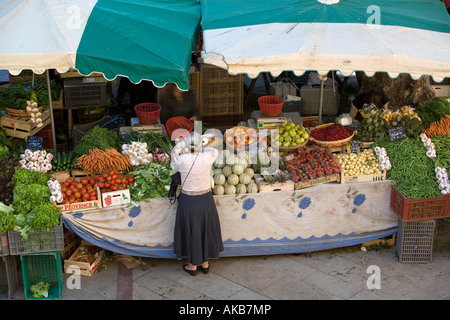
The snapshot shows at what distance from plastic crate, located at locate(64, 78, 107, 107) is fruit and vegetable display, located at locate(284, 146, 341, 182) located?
359cm

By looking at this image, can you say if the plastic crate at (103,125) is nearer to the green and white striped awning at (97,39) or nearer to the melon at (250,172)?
the green and white striped awning at (97,39)

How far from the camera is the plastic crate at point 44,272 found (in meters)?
6.57

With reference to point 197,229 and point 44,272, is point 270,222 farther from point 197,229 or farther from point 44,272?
point 44,272

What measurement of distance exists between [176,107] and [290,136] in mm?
2586

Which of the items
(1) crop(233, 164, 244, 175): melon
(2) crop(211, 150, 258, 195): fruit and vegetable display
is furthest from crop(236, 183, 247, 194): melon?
(1) crop(233, 164, 244, 175): melon

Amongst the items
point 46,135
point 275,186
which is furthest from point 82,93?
point 275,186

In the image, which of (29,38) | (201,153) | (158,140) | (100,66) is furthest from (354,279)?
(29,38)

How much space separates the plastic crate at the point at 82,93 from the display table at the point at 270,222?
315cm

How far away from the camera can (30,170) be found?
671cm

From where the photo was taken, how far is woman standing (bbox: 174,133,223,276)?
6512 mm

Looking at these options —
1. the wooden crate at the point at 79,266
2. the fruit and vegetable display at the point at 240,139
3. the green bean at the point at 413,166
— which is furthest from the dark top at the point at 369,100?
the wooden crate at the point at 79,266

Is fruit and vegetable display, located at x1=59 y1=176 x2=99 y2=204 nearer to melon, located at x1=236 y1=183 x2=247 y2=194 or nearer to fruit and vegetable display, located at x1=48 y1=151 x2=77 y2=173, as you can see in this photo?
fruit and vegetable display, located at x1=48 y1=151 x2=77 y2=173

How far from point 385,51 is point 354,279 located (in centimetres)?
273

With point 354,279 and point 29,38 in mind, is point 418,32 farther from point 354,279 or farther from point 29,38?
point 29,38
